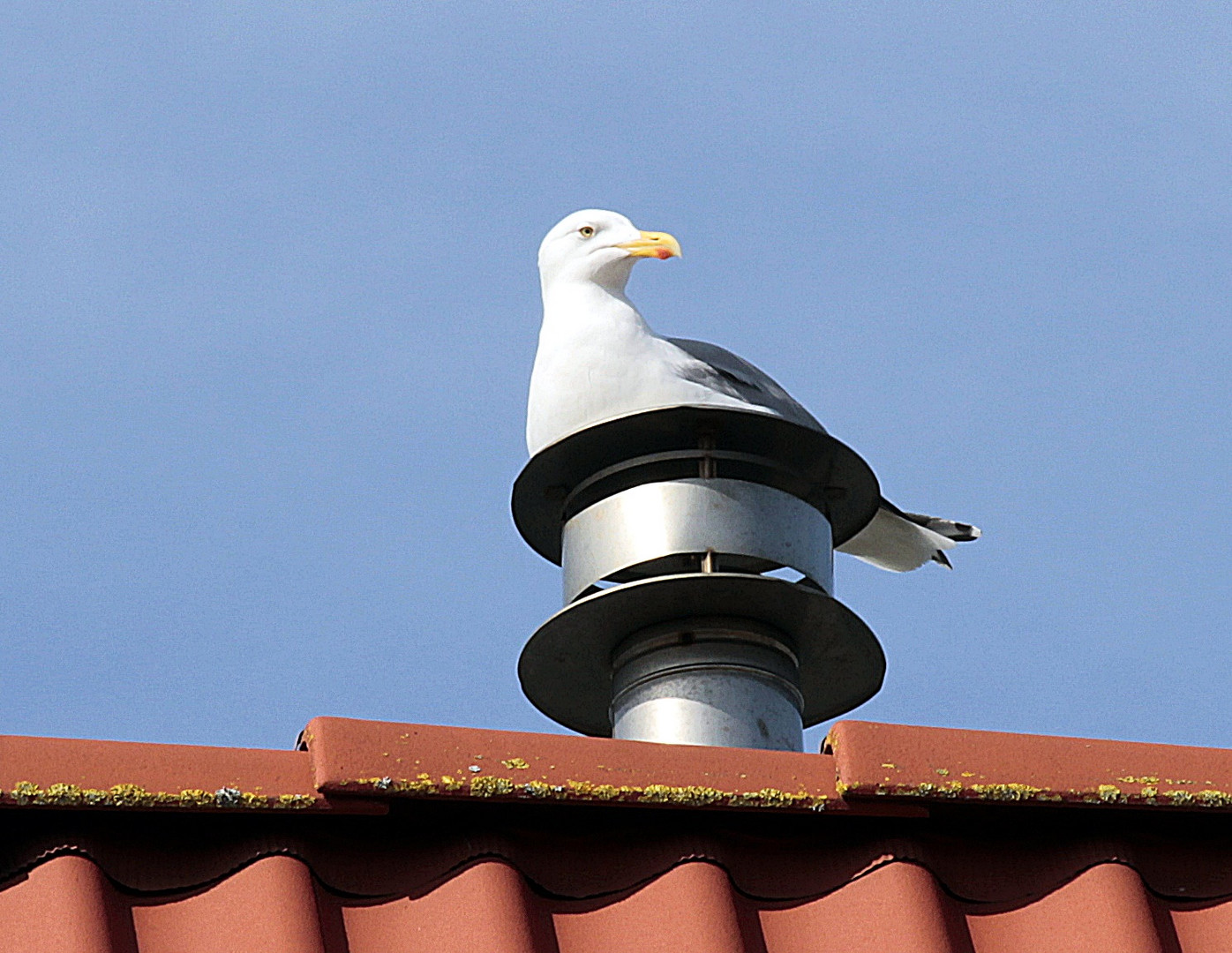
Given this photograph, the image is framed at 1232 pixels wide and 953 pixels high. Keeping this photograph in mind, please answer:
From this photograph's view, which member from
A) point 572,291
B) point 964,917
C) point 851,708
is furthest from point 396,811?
point 572,291

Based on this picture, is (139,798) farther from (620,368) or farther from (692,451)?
(620,368)

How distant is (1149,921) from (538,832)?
0.60 meters

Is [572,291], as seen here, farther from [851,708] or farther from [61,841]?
[61,841]

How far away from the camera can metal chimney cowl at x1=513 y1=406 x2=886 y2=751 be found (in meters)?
2.69

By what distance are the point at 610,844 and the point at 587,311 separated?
7.51 ft

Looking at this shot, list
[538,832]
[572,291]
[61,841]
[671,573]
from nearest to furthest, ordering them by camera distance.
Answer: [61,841], [538,832], [671,573], [572,291]

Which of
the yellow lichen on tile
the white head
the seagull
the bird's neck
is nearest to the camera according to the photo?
the yellow lichen on tile

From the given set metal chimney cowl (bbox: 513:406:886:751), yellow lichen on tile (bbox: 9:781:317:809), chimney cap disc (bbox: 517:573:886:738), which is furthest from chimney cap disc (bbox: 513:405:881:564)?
yellow lichen on tile (bbox: 9:781:317:809)

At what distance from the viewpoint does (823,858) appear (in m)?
2.00

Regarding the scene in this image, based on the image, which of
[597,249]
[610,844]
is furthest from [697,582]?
[597,249]

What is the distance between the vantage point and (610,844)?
77.7 inches

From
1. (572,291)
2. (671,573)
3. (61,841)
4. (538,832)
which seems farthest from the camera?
(572,291)

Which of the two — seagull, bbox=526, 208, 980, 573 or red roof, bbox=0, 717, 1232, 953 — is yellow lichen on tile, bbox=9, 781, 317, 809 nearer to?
red roof, bbox=0, 717, 1232, 953

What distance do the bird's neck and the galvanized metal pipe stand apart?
123 centimetres
